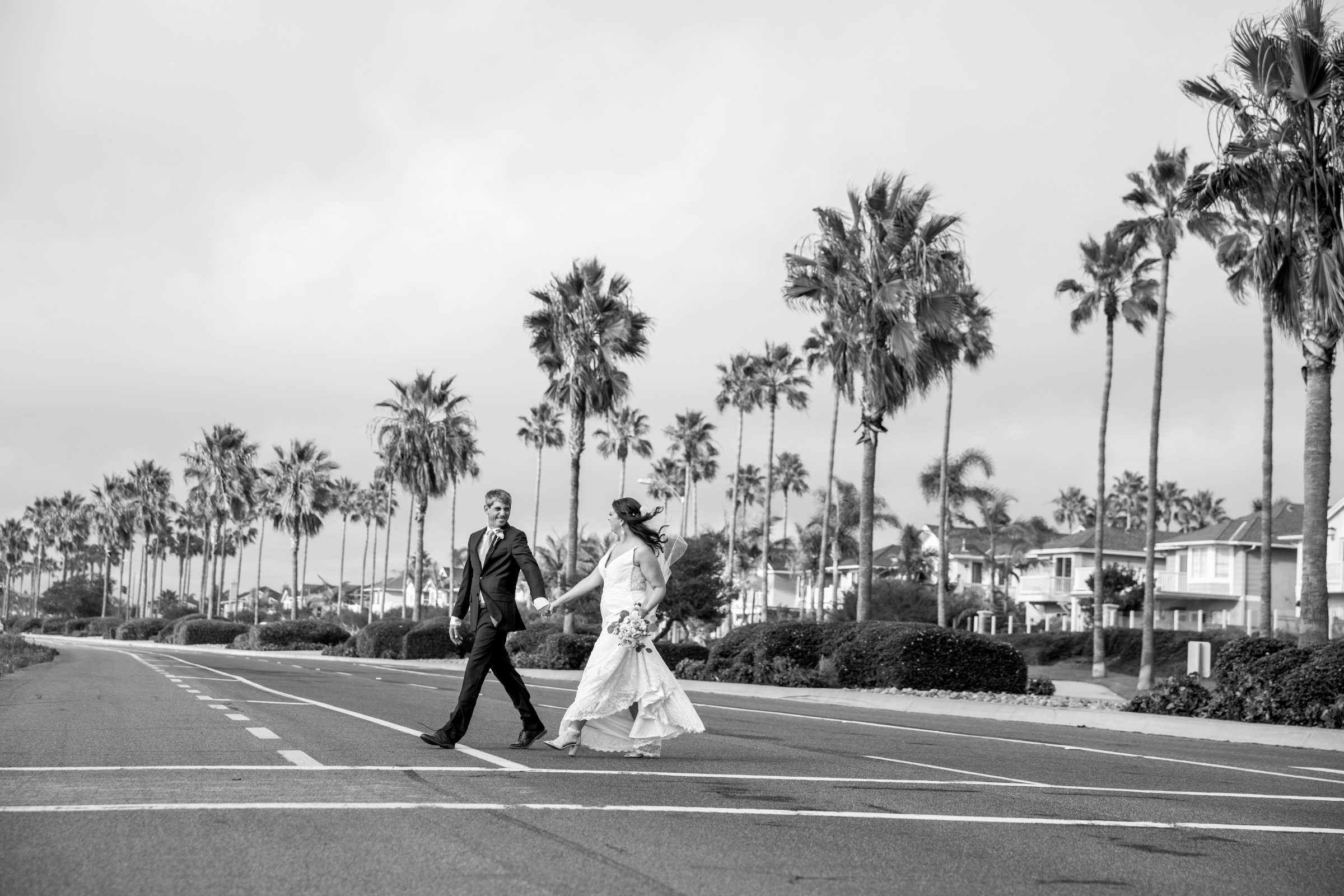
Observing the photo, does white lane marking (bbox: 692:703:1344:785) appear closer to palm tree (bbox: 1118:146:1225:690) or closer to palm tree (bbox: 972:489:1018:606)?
palm tree (bbox: 1118:146:1225:690)

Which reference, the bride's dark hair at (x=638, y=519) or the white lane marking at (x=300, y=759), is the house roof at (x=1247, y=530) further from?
the white lane marking at (x=300, y=759)

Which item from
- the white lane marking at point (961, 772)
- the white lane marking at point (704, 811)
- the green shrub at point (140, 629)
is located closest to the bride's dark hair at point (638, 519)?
the white lane marking at point (961, 772)

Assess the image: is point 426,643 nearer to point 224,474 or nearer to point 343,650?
point 343,650

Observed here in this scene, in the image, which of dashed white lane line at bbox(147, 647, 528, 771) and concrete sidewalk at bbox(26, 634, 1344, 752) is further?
concrete sidewalk at bbox(26, 634, 1344, 752)

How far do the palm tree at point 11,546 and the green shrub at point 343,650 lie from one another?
356ft

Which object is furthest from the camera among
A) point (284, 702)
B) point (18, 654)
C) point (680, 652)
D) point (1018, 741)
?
point (680, 652)

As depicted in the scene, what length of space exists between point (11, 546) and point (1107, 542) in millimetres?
121559

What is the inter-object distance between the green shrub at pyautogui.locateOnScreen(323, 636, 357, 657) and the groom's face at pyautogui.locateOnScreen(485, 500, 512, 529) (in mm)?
43867

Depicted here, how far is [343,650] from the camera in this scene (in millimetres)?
54125

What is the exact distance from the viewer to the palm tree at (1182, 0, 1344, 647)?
20.2m

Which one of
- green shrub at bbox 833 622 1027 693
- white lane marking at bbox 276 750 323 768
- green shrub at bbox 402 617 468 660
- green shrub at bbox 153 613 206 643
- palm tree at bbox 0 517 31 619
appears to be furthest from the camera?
palm tree at bbox 0 517 31 619

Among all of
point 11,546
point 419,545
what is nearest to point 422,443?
point 419,545

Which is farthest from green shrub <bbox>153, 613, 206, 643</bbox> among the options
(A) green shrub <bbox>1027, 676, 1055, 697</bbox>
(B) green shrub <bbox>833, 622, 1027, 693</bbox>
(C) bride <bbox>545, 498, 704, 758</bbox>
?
(C) bride <bbox>545, 498, 704, 758</bbox>

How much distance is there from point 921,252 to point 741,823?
25287mm
